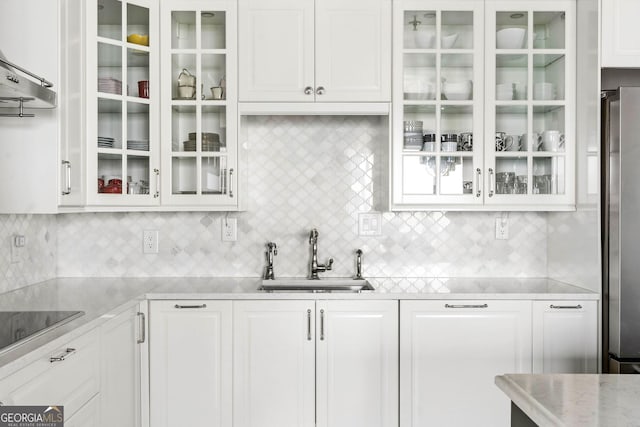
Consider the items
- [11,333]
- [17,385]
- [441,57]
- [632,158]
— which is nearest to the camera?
[17,385]

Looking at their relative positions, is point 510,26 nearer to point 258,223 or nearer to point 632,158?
point 632,158

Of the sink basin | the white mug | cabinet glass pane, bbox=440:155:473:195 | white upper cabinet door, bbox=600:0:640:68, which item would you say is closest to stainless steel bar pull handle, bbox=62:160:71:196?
the sink basin

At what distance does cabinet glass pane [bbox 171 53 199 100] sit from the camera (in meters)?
2.54

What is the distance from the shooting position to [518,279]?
2789 millimetres

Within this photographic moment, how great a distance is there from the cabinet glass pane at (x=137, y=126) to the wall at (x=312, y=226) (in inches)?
20.2

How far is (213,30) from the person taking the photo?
8.35 ft

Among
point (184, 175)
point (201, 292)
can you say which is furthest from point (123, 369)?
point (184, 175)

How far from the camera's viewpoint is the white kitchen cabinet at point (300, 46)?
8.24 feet

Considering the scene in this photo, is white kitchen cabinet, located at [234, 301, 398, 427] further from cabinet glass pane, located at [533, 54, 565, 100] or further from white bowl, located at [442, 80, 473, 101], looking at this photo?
cabinet glass pane, located at [533, 54, 565, 100]

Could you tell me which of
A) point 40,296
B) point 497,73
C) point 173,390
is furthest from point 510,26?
point 40,296

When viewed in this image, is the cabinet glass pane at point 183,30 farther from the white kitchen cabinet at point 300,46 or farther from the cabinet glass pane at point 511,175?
the cabinet glass pane at point 511,175

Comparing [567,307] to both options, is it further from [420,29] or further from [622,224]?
[420,29]

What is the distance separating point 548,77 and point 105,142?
7.43 feet

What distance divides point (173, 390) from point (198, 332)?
0.30 meters
